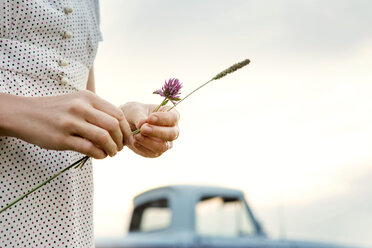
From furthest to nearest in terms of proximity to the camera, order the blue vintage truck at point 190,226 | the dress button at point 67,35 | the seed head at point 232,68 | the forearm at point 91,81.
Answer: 1. the blue vintage truck at point 190,226
2. the forearm at point 91,81
3. the dress button at point 67,35
4. the seed head at point 232,68

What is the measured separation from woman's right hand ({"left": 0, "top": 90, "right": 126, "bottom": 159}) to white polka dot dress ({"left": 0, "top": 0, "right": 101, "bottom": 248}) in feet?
0.62

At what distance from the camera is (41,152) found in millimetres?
1110

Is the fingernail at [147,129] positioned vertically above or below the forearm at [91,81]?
below

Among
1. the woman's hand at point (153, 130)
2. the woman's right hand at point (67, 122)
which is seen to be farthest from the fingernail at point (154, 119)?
the woman's right hand at point (67, 122)

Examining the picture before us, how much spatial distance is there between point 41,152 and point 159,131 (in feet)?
0.99

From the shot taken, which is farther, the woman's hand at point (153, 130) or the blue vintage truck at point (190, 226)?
the blue vintage truck at point (190, 226)

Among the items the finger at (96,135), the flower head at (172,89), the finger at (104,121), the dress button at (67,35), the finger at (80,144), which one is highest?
the dress button at (67,35)

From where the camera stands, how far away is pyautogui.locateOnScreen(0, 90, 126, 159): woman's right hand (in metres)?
0.85

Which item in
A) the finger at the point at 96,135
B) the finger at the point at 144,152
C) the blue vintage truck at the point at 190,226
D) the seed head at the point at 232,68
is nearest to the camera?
the finger at the point at 96,135

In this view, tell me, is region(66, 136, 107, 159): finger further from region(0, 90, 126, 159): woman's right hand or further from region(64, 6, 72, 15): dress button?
region(64, 6, 72, 15): dress button

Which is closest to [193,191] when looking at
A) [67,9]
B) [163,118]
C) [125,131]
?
[67,9]

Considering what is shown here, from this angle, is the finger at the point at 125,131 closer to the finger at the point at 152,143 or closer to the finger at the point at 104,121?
the finger at the point at 104,121

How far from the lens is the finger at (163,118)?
3.33 ft

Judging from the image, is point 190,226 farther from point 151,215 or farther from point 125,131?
point 125,131
